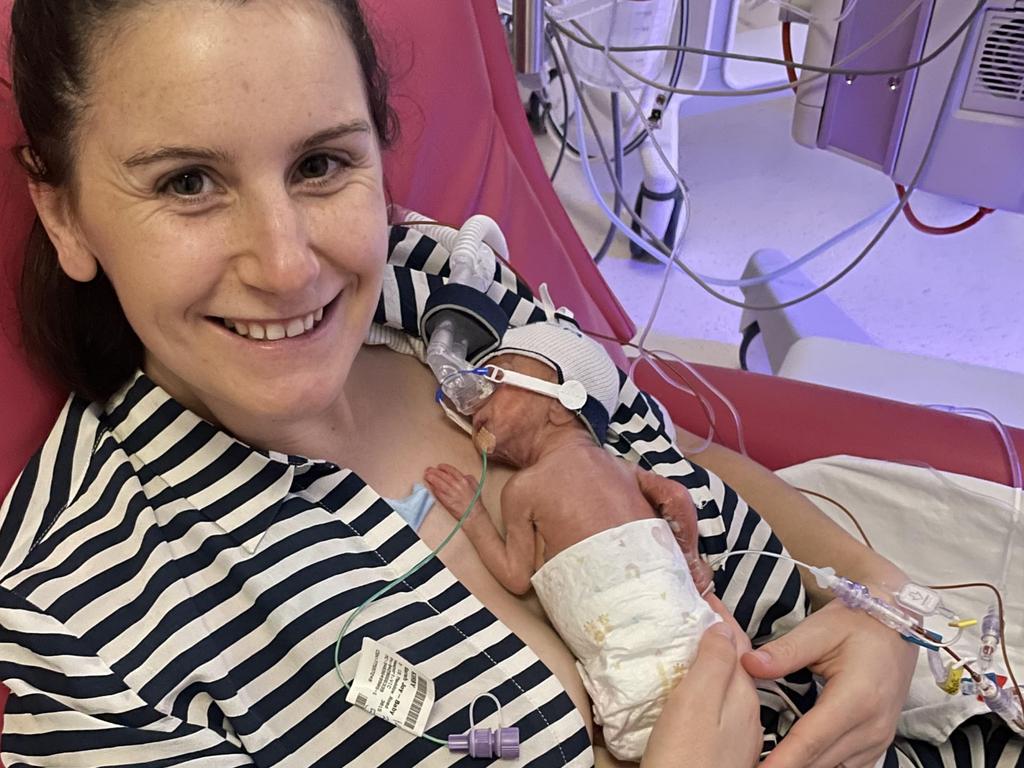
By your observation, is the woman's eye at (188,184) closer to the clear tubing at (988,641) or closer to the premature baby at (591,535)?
the premature baby at (591,535)

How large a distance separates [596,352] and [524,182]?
1.61 ft

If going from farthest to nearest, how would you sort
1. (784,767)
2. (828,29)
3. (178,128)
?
(828,29) → (784,767) → (178,128)

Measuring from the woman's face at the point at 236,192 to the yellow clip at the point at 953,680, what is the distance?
2.56 ft

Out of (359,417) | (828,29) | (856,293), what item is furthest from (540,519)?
(856,293)

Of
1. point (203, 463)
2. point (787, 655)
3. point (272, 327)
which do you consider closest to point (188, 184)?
point (272, 327)

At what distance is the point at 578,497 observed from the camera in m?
1.12

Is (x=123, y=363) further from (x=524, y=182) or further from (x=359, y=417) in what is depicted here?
(x=524, y=182)

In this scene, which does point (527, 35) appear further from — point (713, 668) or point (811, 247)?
point (811, 247)

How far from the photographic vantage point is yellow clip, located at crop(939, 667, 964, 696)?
107cm

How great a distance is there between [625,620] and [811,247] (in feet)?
7.18

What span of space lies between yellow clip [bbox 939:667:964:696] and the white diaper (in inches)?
11.3

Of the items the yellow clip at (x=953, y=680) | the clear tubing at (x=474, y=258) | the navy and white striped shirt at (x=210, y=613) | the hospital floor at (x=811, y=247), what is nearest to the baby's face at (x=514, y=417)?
the clear tubing at (x=474, y=258)

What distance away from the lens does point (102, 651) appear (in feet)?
2.72

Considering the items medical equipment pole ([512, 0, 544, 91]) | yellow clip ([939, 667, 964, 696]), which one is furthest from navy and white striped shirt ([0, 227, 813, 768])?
medical equipment pole ([512, 0, 544, 91])
